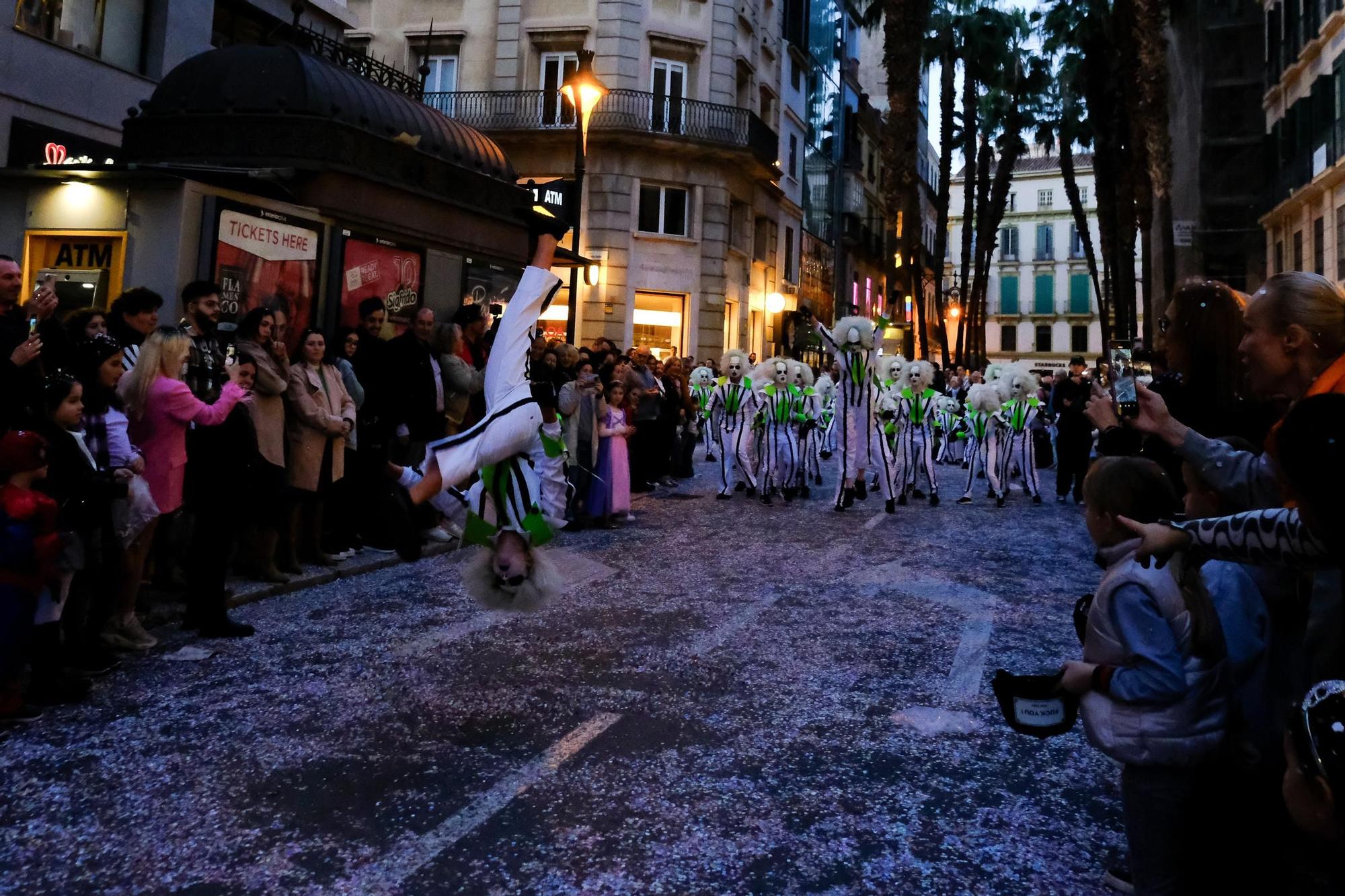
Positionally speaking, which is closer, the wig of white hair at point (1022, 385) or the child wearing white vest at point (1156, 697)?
the child wearing white vest at point (1156, 697)

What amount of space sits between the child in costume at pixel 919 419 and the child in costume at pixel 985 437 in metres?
0.70

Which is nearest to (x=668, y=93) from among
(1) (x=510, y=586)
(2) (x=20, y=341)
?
(2) (x=20, y=341)

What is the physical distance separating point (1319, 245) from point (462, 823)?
32.0 meters

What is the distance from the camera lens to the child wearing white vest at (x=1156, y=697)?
2.71 m

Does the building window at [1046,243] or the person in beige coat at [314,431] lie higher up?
the building window at [1046,243]

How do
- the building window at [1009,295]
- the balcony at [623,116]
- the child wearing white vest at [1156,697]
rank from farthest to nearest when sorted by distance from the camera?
the building window at [1009,295] < the balcony at [623,116] < the child wearing white vest at [1156,697]

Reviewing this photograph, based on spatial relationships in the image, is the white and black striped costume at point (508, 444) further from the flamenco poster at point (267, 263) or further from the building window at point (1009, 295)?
the building window at point (1009, 295)

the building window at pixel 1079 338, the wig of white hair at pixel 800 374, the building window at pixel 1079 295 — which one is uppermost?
the building window at pixel 1079 295

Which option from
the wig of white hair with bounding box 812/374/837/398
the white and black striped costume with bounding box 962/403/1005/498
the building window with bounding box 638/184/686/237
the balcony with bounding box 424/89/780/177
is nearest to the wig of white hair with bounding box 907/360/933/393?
the white and black striped costume with bounding box 962/403/1005/498

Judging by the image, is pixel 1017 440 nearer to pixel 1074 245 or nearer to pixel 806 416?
pixel 806 416

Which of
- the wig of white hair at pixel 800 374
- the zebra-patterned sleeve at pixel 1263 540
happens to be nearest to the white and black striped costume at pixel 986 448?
the wig of white hair at pixel 800 374

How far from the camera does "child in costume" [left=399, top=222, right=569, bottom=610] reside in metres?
4.98

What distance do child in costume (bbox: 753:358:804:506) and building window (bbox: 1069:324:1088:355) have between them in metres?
73.4

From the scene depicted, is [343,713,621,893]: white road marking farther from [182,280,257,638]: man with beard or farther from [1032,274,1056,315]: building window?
[1032,274,1056,315]: building window
